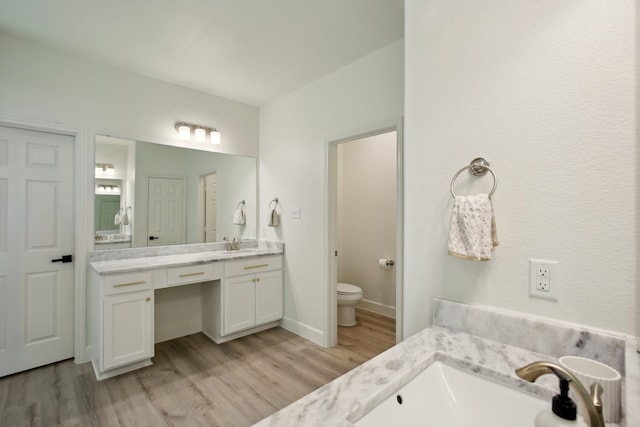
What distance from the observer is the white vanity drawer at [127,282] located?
2232 millimetres

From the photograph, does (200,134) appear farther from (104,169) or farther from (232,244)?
(232,244)

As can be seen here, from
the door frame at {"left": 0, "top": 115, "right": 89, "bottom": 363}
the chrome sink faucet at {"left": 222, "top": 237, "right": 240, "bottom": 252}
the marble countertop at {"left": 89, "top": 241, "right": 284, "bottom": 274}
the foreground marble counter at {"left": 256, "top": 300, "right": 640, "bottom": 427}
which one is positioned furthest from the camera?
the chrome sink faucet at {"left": 222, "top": 237, "right": 240, "bottom": 252}

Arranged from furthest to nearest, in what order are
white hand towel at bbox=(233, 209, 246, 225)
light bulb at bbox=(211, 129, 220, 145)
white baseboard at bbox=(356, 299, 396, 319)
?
1. white baseboard at bbox=(356, 299, 396, 319)
2. white hand towel at bbox=(233, 209, 246, 225)
3. light bulb at bbox=(211, 129, 220, 145)

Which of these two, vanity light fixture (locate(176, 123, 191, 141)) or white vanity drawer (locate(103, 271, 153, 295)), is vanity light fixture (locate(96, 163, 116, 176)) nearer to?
vanity light fixture (locate(176, 123, 191, 141))

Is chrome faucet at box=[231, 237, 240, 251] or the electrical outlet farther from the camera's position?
chrome faucet at box=[231, 237, 240, 251]

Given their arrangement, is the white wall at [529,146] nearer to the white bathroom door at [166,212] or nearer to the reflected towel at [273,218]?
the reflected towel at [273,218]

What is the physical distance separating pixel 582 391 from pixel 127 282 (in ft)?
8.76

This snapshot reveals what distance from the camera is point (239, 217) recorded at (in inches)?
→ 141

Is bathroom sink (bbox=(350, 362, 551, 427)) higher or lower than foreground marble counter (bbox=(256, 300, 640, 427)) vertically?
lower

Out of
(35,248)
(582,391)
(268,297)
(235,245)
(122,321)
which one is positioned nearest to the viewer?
(582,391)

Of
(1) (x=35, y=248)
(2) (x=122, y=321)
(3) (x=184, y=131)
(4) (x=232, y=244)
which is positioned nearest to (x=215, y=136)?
(3) (x=184, y=131)

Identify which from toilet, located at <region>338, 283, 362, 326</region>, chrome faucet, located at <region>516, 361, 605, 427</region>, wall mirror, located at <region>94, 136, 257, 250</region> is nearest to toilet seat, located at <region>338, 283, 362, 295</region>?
toilet, located at <region>338, 283, 362, 326</region>

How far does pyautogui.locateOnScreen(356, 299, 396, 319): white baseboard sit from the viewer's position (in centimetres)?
369

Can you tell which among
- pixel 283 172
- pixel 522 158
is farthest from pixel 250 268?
pixel 522 158
